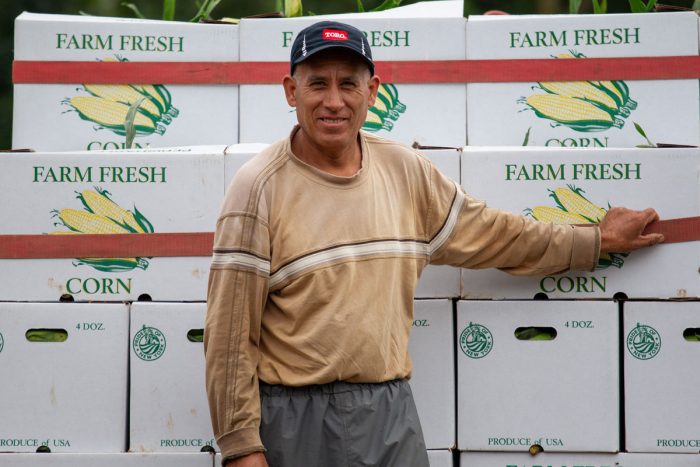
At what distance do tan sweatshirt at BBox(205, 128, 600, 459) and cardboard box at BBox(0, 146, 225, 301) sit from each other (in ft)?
1.94

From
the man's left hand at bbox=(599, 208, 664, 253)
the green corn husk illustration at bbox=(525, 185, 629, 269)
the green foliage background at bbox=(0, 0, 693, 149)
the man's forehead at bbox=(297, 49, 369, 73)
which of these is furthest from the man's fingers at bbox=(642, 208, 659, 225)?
the green foliage background at bbox=(0, 0, 693, 149)

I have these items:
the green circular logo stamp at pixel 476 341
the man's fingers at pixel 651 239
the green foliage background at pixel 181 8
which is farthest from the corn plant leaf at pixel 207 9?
the green foliage background at pixel 181 8

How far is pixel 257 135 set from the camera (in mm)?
4211

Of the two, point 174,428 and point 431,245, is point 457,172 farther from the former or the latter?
point 174,428

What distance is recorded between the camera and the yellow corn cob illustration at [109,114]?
423 centimetres

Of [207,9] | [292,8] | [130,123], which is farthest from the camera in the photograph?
[207,9]

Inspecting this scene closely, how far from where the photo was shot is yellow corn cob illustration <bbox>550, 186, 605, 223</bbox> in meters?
3.70

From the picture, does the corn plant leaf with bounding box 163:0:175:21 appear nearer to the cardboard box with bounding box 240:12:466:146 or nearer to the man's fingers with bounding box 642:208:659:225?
the cardboard box with bounding box 240:12:466:146

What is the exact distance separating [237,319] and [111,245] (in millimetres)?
842

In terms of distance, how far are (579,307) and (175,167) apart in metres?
1.47

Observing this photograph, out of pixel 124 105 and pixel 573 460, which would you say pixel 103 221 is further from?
pixel 573 460

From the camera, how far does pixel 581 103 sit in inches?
161

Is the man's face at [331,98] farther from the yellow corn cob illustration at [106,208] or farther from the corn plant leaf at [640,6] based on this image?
the corn plant leaf at [640,6]

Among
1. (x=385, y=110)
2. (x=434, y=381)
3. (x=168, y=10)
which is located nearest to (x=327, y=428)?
(x=434, y=381)
